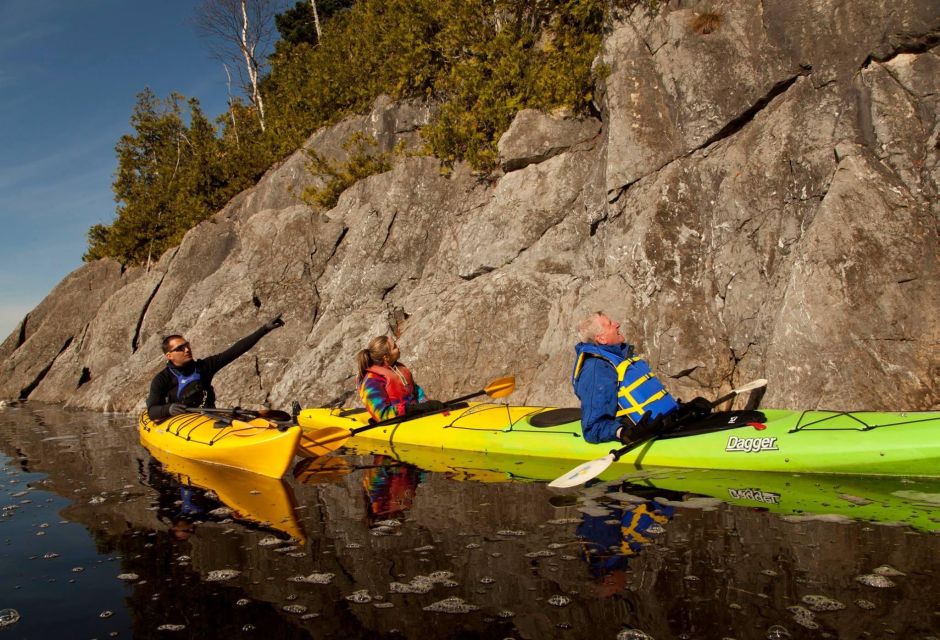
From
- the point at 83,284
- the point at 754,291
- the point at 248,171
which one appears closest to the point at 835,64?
the point at 754,291

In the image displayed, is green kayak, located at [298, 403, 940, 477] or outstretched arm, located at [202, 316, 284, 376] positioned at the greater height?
outstretched arm, located at [202, 316, 284, 376]

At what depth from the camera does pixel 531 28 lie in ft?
42.4

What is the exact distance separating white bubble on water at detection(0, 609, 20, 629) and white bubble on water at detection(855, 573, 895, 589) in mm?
4209

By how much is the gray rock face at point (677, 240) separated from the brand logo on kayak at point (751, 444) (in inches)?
79.9

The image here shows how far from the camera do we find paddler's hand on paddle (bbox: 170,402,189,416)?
26.5ft

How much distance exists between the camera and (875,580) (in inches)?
117

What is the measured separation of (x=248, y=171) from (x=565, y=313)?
15.2 metres

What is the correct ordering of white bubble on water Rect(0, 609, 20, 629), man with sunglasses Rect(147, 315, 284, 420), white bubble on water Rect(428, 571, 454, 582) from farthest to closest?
1. man with sunglasses Rect(147, 315, 284, 420)
2. white bubble on water Rect(428, 571, 454, 582)
3. white bubble on water Rect(0, 609, 20, 629)

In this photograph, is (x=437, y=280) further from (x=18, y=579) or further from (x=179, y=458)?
(x=18, y=579)

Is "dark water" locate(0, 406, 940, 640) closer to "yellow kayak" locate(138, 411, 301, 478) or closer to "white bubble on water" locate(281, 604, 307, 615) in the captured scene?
"white bubble on water" locate(281, 604, 307, 615)

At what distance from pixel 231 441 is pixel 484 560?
4.27 meters

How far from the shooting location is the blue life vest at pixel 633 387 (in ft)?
18.3

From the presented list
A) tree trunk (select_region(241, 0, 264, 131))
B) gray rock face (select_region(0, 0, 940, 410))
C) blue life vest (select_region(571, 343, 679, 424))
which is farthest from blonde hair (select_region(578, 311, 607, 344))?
tree trunk (select_region(241, 0, 264, 131))

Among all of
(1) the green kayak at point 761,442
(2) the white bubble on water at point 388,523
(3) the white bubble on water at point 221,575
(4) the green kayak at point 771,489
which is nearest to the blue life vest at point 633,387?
(1) the green kayak at point 761,442
